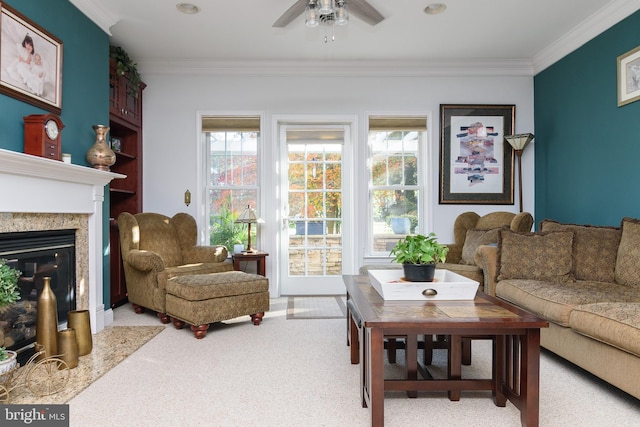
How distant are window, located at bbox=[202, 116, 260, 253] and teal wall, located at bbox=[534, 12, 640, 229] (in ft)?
10.8

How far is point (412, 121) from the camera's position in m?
5.17

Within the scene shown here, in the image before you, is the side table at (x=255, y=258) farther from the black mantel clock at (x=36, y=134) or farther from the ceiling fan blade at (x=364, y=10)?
the ceiling fan blade at (x=364, y=10)

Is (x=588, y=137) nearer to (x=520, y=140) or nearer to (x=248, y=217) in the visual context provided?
(x=520, y=140)

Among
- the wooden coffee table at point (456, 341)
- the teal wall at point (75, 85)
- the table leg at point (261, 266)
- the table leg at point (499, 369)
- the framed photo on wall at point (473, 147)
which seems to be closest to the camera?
the wooden coffee table at point (456, 341)

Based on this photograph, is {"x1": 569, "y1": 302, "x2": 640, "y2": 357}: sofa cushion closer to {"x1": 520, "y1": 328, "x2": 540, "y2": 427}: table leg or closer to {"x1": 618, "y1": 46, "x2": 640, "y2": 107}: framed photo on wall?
{"x1": 520, "y1": 328, "x2": 540, "y2": 427}: table leg

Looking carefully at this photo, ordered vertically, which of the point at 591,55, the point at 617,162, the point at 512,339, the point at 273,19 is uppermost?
the point at 273,19

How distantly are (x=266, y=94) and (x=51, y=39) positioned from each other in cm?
237

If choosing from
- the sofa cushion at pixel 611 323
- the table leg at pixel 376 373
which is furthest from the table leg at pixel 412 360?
the sofa cushion at pixel 611 323

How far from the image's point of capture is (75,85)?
135 inches

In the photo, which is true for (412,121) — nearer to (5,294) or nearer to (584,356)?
(584,356)

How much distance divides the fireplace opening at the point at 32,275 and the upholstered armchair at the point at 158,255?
66 cm

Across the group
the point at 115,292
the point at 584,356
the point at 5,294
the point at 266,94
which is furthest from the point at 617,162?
the point at 115,292

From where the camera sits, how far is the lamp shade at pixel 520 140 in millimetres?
4758

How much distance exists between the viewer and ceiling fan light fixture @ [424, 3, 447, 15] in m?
3.70
